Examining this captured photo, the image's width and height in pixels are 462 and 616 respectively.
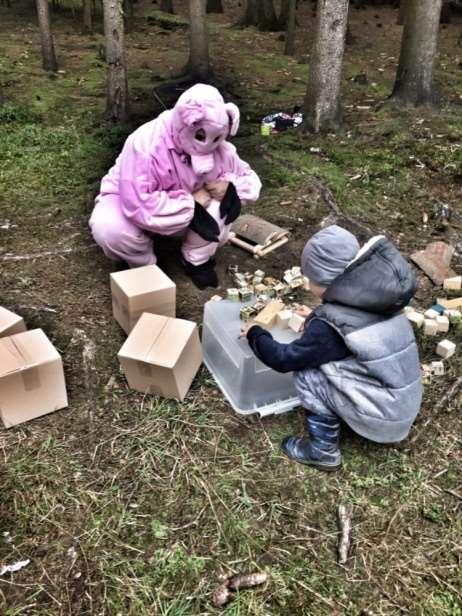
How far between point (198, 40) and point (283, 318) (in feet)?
20.8

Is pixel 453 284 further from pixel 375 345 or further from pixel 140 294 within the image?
pixel 140 294

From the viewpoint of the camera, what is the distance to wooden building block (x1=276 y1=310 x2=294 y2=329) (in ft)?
10.2

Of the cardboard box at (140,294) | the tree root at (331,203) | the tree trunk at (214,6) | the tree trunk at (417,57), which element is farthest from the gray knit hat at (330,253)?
the tree trunk at (214,6)

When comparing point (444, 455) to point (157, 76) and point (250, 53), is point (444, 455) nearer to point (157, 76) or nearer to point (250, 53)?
point (157, 76)

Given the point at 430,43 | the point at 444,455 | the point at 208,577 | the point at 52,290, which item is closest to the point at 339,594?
the point at 208,577

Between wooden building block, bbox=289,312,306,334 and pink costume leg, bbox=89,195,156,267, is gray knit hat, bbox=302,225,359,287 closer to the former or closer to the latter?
wooden building block, bbox=289,312,306,334

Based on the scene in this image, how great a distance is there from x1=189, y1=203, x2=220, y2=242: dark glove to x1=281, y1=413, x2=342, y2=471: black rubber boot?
1410mm

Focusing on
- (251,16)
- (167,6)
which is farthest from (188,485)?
(167,6)

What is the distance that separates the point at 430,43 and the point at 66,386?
237 inches

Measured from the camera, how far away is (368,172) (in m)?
5.48

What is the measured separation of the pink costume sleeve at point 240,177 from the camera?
12.1 ft

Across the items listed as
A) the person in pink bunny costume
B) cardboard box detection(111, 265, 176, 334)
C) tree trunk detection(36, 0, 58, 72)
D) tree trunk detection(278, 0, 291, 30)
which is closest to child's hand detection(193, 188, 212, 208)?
the person in pink bunny costume

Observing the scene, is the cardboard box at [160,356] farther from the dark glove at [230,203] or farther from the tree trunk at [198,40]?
the tree trunk at [198,40]

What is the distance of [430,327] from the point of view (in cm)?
355
